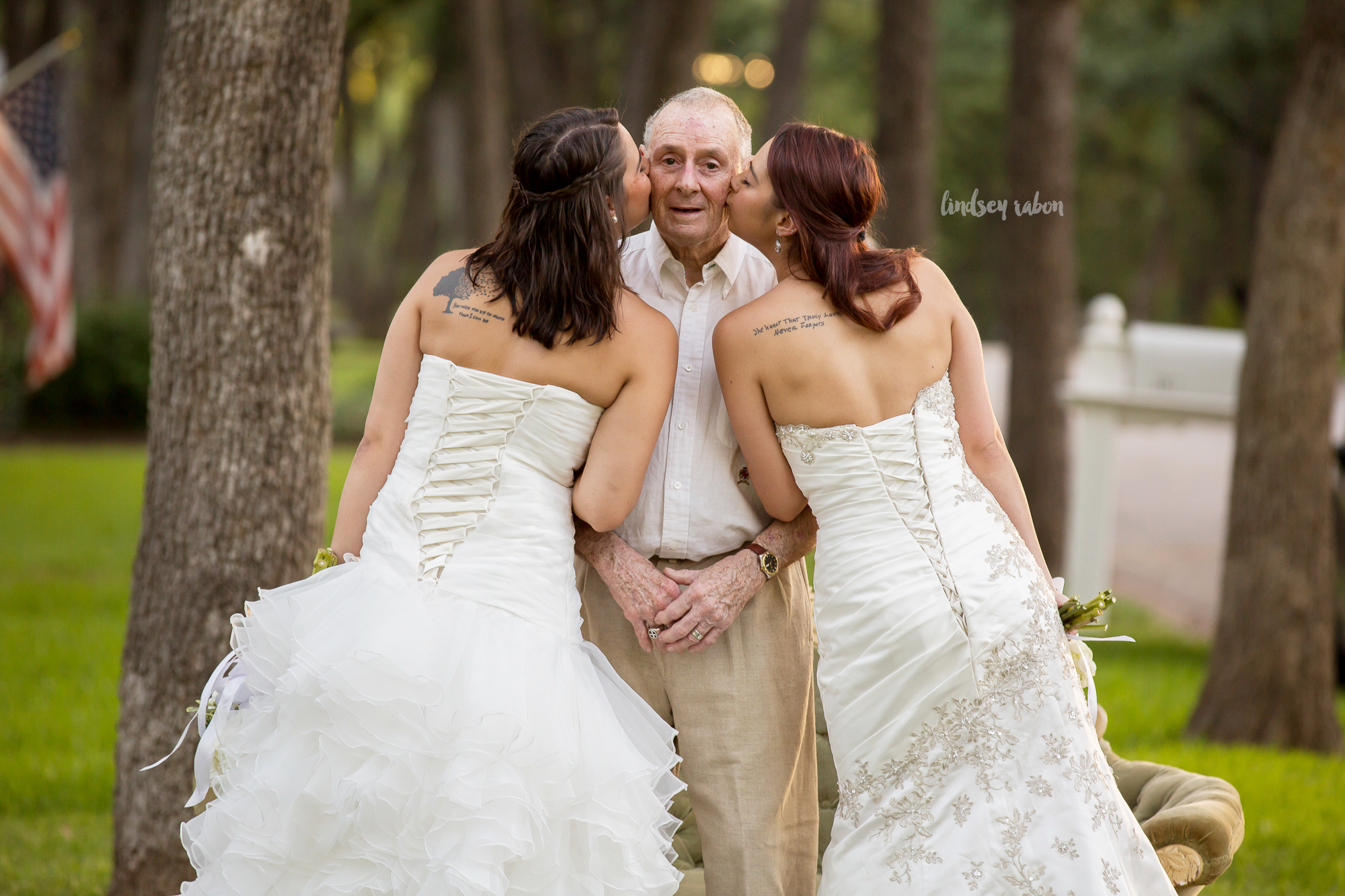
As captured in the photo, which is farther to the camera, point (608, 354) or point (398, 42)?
point (398, 42)

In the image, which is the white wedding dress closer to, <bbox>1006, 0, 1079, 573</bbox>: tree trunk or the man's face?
the man's face

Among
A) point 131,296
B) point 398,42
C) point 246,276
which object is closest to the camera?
point 246,276

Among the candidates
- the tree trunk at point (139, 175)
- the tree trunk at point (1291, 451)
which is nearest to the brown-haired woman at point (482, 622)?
the tree trunk at point (1291, 451)

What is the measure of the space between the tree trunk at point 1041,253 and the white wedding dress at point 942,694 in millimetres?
6355

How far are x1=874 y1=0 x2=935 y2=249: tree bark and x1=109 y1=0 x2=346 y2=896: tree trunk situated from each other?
6199mm

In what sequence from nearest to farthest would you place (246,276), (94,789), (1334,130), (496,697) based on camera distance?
(496,697) → (246,276) → (94,789) → (1334,130)

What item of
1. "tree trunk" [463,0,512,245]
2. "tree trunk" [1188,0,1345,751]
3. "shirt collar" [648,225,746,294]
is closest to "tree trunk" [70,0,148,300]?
"tree trunk" [463,0,512,245]

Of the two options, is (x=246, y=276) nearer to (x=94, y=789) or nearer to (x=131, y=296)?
(x=94, y=789)

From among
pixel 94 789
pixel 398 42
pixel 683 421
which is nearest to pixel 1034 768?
pixel 683 421

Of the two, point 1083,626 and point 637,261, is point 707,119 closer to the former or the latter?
point 637,261

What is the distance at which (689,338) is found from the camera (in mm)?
3143

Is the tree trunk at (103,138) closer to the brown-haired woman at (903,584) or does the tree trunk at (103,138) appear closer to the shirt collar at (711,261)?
the shirt collar at (711,261)

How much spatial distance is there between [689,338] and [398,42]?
28201 mm

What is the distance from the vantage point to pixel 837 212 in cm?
281
